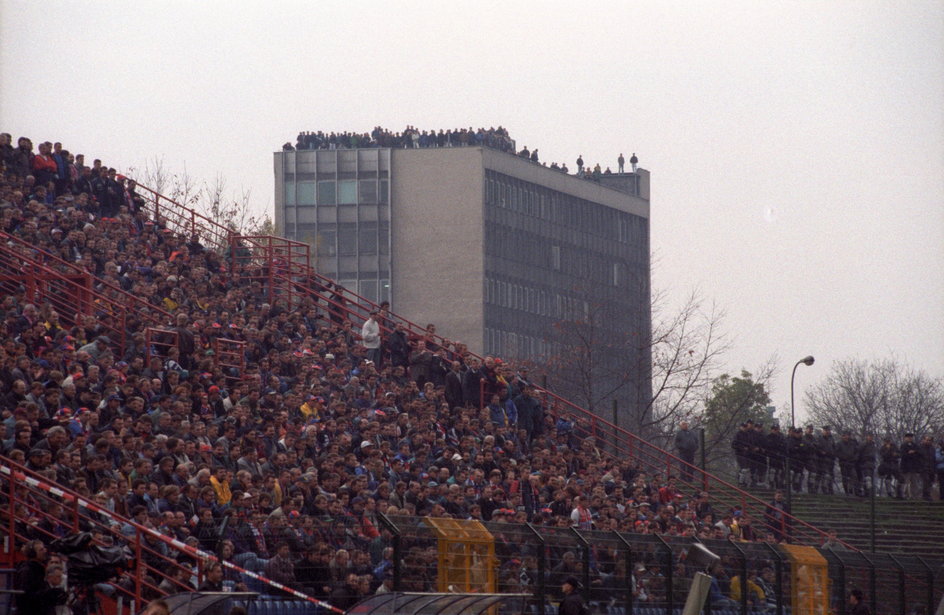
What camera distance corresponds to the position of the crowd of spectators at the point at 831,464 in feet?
117

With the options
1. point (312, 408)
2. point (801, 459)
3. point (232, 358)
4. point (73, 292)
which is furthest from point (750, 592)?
point (801, 459)

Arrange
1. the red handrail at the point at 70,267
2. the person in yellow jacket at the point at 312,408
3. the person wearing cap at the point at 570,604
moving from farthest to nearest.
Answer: the red handrail at the point at 70,267
the person in yellow jacket at the point at 312,408
the person wearing cap at the point at 570,604

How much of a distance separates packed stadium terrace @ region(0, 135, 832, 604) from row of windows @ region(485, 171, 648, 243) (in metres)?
71.6

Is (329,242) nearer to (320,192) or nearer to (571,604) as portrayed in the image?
(320,192)

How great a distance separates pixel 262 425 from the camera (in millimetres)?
23172

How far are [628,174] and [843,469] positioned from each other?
8683 centimetres

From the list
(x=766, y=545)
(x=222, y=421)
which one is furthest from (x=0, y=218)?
(x=766, y=545)

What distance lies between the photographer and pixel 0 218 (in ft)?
85.5

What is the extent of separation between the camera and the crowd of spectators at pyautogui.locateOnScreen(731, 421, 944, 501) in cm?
3562

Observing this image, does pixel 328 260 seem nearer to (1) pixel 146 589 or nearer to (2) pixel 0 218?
(2) pixel 0 218

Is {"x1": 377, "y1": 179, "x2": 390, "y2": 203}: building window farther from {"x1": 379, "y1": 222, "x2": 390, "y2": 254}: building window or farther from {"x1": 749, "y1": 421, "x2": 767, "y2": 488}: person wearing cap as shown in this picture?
{"x1": 749, "y1": 421, "x2": 767, "y2": 488}: person wearing cap

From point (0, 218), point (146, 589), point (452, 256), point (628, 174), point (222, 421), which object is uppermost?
point (628, 174)

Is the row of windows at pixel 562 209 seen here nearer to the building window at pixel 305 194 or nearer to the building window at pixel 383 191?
the building window at pixel 383 191

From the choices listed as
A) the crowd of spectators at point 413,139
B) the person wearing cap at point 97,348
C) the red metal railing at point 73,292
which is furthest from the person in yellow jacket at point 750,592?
the crowd of spectators at point 413,139
